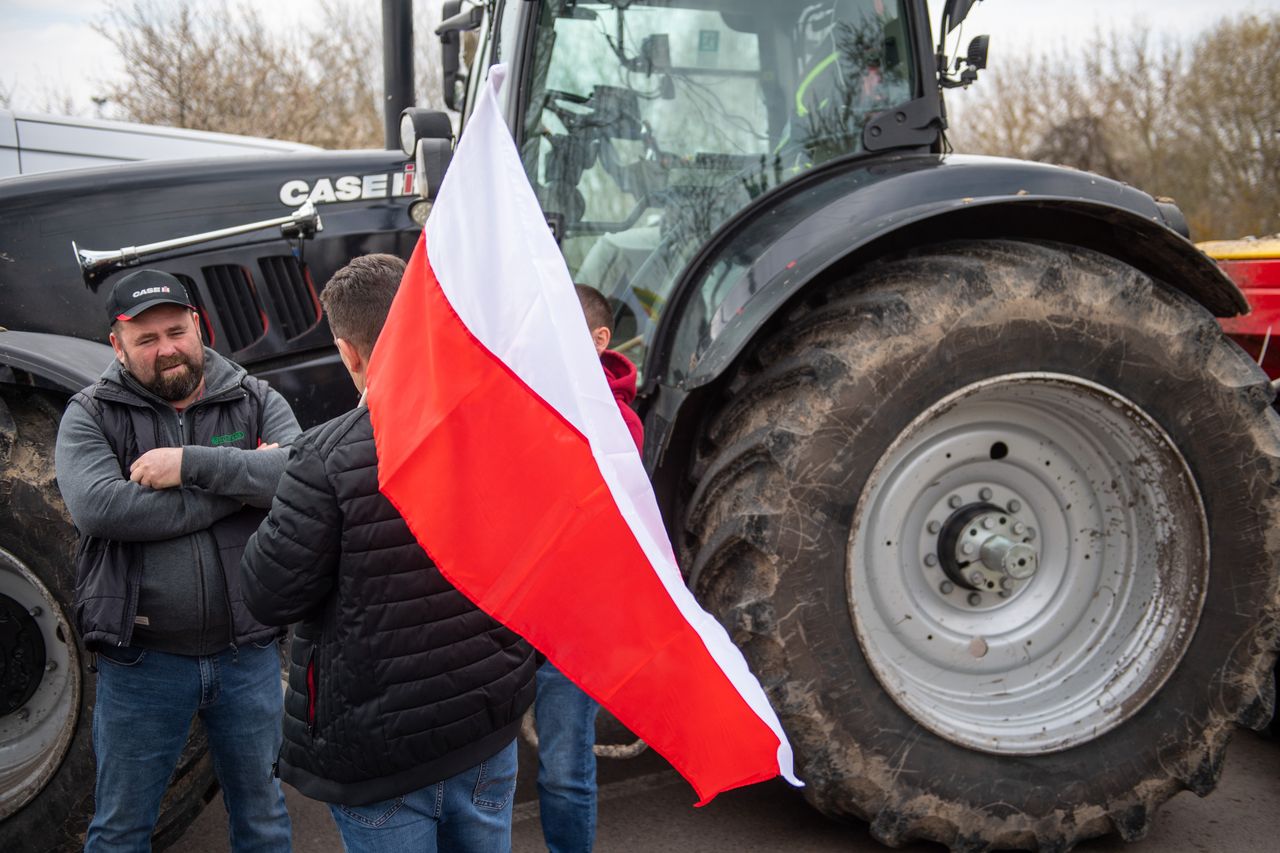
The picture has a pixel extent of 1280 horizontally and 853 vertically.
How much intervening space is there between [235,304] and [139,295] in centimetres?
101

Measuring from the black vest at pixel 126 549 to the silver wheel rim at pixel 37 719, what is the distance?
528 millimetres

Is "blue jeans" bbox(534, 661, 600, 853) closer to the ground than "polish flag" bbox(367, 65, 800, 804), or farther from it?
closer to the ground

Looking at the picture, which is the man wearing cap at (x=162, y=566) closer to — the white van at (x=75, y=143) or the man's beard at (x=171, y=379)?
the man's beard at (x=171, y=379)

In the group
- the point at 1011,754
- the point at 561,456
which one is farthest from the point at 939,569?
the point at 561,456

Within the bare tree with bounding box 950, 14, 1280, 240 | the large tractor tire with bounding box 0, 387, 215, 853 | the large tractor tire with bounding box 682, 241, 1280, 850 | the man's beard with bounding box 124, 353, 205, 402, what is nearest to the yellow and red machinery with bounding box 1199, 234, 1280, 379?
the large tractor tire with bounding box 682, 241, 1280, 850

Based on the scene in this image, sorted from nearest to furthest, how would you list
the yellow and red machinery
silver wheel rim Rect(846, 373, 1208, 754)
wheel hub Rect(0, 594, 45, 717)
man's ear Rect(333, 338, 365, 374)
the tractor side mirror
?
man's ear Rect(333, 338, 365, 374), wheel hub Rect(0, 594, 45, 717), silver wheel rim Rect(846, 373, 1208, 754), the tractor side mirror, the yellow and red machinery

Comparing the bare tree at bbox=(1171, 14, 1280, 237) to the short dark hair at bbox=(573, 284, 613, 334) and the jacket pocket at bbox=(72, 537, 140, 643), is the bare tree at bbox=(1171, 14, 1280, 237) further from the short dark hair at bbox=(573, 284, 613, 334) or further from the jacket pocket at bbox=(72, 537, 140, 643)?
the jacket pocket at bbox=(72, 537, 140, 643)

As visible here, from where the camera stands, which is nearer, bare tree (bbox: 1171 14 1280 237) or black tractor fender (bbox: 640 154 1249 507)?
black tractor fender (bbox: 640 154 1249 507)

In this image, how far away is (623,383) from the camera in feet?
8.07

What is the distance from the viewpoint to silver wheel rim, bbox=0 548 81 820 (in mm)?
2703

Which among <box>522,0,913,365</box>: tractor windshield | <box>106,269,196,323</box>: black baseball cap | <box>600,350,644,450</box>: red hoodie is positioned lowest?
<box>600,350,644,450</box>: red hoodie

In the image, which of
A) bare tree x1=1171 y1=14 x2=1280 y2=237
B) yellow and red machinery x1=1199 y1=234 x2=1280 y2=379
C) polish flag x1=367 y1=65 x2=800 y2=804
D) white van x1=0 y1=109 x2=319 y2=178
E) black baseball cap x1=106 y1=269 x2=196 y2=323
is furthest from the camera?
bare tree x1=1171 y1=14 x2=1280 y2=237

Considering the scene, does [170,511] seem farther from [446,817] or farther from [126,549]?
[446,817]

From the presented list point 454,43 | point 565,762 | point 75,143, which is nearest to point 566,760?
point 565,762
